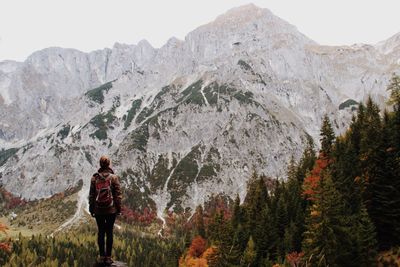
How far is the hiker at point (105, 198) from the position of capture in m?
17.7

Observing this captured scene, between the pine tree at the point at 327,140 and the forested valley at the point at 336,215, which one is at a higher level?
Result: the pine tree at the point at 327,140

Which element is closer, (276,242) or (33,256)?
(276,242)

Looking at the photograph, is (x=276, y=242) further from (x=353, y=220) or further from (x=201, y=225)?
(x=201, y=225)

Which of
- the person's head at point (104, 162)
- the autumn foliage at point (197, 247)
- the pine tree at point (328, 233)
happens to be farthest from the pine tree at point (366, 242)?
the autumn foliage at point (197, 247)

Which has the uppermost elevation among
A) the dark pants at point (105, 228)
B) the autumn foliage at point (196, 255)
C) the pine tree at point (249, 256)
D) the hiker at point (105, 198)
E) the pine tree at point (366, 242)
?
the hiker at point (105, 198)

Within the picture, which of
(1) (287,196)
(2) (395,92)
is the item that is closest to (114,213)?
(1) (287,196)

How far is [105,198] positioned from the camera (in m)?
17.7

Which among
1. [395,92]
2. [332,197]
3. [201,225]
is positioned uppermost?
[395,92]

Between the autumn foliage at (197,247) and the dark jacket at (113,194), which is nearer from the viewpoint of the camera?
the dark jacket at (113,194)

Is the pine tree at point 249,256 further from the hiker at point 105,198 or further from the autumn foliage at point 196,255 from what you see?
the hiker at point 105,198

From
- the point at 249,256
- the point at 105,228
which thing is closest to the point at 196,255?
the point at 249,256

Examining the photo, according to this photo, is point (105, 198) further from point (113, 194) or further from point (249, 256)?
point (249, 256)

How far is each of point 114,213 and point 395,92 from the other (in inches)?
4222

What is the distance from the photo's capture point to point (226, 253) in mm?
80438
